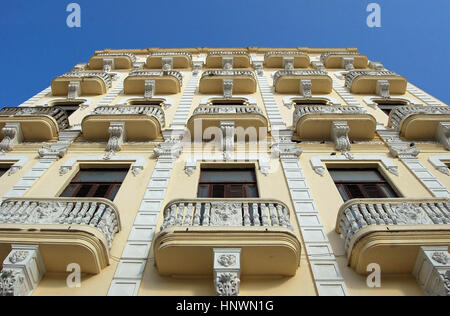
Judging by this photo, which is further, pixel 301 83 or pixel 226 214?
pixel 301 83

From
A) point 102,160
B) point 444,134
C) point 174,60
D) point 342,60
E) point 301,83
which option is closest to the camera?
point 102,160

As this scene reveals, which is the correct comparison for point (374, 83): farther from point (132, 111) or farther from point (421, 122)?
point (132, 111)

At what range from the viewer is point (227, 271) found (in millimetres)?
7754

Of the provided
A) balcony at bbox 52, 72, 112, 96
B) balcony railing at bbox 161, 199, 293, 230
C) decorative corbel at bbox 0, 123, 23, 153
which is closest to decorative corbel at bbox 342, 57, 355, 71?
balcony at bbox 52, 72, 112, 96

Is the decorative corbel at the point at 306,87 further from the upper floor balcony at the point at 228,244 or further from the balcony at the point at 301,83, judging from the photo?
the upper floor balcony at the point at 228,244

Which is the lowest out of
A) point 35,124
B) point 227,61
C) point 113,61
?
point 35,124

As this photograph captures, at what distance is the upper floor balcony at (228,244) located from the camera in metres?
8.09

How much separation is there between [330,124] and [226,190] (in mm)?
5223

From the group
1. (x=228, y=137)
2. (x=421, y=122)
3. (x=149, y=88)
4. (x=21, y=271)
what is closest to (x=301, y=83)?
(x=421, y=122)

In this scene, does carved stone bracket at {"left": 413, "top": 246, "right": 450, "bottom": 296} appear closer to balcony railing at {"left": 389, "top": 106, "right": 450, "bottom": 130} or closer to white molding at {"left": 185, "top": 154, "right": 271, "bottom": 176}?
white molding at {"left": 185, "top": 154, "right": 271, "bottom": 176}

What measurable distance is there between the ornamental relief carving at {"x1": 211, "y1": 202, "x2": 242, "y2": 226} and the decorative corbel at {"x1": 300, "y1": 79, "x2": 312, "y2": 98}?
37.2 ft

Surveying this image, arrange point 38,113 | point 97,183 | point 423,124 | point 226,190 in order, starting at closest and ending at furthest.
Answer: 1. point 226,190
2. point 97,183
3. point 423,124
4. point 38,113

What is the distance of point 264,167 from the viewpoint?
12391 mm

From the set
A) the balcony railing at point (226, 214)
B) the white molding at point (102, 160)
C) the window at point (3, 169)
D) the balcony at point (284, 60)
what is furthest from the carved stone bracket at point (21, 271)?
the balcony at point (284, 60)
